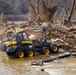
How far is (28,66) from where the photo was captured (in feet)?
45.9

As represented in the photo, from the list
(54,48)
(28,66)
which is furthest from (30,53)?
(28,66)

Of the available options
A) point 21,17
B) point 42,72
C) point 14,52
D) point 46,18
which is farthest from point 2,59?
point 21,17

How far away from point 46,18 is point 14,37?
1115 centimetres

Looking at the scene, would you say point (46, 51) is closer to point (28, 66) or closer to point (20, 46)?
point (20, 46)

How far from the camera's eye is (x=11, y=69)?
13.5 m

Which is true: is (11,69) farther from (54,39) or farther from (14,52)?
(54,39)

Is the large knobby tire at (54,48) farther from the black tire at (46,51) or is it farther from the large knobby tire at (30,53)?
the large knobby tire at (30,53)

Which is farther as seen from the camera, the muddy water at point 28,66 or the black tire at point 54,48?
the black tire at point 54,48

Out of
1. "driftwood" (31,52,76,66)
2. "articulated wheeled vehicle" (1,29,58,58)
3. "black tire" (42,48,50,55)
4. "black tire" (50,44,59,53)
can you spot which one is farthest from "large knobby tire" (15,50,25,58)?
"black tire" (50,44,59,53)

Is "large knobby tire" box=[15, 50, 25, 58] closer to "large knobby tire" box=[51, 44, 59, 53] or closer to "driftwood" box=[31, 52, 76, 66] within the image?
"driftwood" box=[31, 52, 76, 66]

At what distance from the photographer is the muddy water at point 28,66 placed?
12762mm

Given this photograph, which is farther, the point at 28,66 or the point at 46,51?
the point at 46,51

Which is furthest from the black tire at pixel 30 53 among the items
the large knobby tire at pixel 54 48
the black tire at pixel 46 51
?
the large knobby tire at pixel 54 48

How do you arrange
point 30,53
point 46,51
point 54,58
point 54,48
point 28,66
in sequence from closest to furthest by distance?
point 28,66, point 54,58, point 30,53, point 46,51, point 54,48
